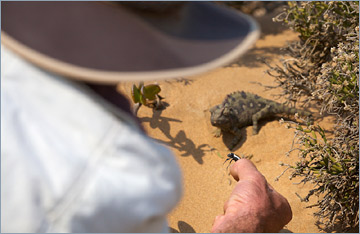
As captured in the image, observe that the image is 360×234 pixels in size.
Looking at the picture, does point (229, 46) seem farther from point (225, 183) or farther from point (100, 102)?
point (225, 183)

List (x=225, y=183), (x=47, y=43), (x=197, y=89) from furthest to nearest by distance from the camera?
(x=197, y=89) < (x=225, y=183) < (x=47, y=43)

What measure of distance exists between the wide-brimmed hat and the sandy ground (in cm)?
276

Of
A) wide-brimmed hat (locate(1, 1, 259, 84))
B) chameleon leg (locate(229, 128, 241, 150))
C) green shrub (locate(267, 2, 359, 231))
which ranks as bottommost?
chameleon leg (locate(229, 128, 241, 150))

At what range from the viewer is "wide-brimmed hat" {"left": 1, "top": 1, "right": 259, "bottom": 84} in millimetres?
967

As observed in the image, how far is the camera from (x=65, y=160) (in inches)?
38.4

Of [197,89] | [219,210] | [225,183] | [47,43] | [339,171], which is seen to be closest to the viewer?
[47,43]

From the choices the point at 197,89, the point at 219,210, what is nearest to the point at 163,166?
the point at 219,210

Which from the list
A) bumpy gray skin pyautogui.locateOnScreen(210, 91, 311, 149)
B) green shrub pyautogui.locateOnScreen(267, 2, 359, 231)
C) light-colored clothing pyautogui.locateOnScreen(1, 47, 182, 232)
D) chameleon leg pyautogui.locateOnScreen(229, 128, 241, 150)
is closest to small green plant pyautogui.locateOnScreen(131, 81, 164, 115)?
bumpy gray skin pyautogui.locateOnScreen(210, 91, 311, 149)

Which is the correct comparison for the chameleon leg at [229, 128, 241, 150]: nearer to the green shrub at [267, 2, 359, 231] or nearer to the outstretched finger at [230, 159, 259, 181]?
the green shrub at [267, 2, 359, 231]

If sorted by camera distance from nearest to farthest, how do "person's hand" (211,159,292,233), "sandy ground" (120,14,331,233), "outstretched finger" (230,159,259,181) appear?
"person's hand" (211,159,292,233) → "outstretched finger" (230,159,259,181) → "sandy ground" (120,14,331,233)

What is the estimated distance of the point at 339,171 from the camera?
333 cm

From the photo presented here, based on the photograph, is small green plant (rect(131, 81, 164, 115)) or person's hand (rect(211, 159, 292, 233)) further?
small green plant (rect(131, 81, 164, 115))

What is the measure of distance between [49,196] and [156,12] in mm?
437

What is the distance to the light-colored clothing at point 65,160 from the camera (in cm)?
98
